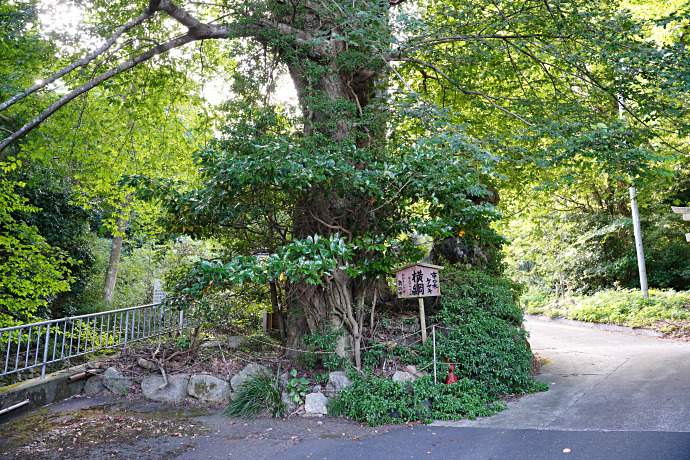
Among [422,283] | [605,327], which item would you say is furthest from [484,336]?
[605,327]

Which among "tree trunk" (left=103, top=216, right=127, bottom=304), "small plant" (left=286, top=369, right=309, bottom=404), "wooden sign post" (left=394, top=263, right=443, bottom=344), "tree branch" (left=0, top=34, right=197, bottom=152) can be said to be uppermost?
"tree branch" (left=0, top=34, right=197, bottom=152)

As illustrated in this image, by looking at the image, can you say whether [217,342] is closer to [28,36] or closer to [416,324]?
[416,324]

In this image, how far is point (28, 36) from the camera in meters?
7.18

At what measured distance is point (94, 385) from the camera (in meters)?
7.38

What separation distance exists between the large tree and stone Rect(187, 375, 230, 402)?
1358mm

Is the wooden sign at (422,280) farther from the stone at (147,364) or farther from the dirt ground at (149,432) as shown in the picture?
the stone at (147,364)

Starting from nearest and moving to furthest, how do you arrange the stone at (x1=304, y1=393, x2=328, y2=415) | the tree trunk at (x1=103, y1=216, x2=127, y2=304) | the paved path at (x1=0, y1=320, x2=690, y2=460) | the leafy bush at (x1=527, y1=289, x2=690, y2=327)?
1. the paved path at (x1=0, y1=320, x2=690, y2=460)
2. the stone at (x1=304, y1=393, x2=328, y2=415)
3. the leafy bush at (x1=527, y1=289, x2=690, y2=327)
4. the tree trunk at (x1=103, y1=216, x2=127, y2=304)

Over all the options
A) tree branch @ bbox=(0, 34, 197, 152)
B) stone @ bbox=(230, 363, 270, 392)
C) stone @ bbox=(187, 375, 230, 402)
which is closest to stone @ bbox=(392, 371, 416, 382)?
stone @ bbox=(230, 363, 270, 392)

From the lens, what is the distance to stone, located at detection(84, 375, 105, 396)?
24.1 feet

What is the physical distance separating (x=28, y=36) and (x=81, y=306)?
27.0 ft

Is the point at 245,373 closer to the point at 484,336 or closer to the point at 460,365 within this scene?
the point at 460,365

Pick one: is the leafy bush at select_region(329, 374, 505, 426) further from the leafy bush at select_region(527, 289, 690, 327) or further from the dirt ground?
the leafy bush at select_region(527, 289, 690, 327)

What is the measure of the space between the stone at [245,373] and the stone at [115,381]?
6.16 ft

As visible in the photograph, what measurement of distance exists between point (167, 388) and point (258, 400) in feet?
5.74
